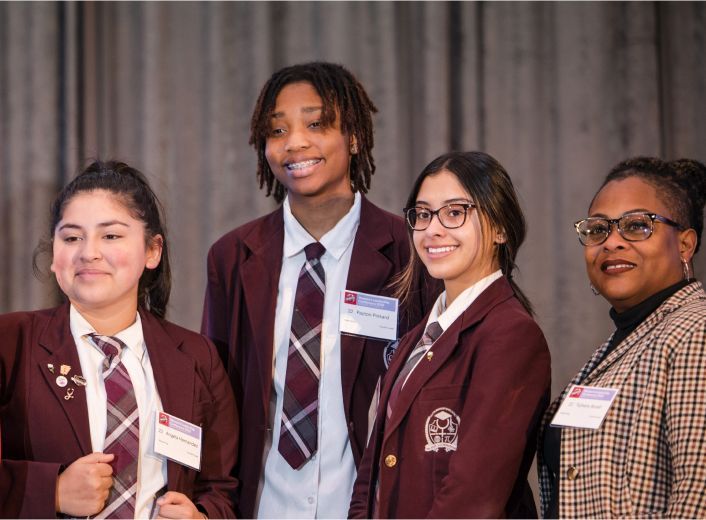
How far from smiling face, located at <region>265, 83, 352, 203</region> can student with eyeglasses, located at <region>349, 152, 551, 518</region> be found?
17.9 inches

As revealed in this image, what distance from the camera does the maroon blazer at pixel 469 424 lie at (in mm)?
2178

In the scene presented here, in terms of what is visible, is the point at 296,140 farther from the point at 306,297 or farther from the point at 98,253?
the point at 98,253

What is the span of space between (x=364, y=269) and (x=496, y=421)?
849 millimetres

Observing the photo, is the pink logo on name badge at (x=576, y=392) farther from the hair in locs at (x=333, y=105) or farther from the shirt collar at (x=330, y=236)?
the hair in locs at (x=333, y=105)

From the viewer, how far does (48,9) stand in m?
4.00

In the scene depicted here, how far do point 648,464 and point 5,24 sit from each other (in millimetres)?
3270

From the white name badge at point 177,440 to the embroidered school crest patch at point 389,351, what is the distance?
65cm

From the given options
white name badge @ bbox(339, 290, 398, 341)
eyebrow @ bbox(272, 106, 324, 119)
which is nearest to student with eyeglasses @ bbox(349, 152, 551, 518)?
white name badge @ bbox(339, 290, 398, 341)

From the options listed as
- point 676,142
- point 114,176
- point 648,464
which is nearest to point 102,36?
point 114,176

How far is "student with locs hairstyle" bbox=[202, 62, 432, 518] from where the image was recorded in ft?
9.05

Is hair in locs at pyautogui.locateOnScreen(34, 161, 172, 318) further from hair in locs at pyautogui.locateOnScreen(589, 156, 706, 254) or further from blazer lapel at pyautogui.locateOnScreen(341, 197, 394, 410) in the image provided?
hair in locs at pyautogui.locateOnScreen(589, 156, 706, 254)

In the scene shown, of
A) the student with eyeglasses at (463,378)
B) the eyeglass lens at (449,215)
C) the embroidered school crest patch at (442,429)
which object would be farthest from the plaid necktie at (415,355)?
the eyeglass lens at (449,215)

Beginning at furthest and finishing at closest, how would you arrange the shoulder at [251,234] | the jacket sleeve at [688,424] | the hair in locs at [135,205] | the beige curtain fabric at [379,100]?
the beige curtain fabric at [379,100] → the shoulder at [251,234] → the hair in locs at [135,205] → the jacket sleeve at [688,424]

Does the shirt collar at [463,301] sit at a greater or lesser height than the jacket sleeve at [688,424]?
greater
